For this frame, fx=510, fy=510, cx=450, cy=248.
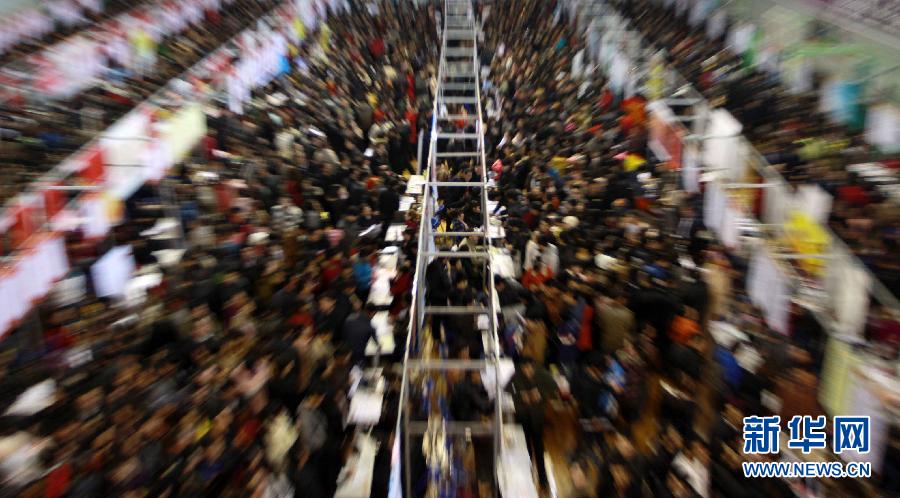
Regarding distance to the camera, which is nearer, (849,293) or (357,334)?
(849,293)

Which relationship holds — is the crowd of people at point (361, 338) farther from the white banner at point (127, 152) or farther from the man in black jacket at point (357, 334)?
the white banner at point (127, 152)

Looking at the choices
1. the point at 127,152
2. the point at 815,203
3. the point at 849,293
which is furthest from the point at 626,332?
the point at 127,152

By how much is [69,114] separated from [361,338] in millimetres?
6072

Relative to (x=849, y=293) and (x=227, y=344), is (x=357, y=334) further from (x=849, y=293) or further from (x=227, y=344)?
(x=849, y=293)

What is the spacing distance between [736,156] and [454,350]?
4.27m

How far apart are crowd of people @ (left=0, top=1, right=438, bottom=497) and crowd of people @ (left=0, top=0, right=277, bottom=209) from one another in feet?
4.54

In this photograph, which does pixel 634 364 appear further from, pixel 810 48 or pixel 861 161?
pixel 810 48

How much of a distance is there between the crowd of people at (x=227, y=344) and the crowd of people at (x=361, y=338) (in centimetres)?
2

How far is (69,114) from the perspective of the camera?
25.3 ft

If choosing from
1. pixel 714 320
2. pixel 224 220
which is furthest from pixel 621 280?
pixel 224 220

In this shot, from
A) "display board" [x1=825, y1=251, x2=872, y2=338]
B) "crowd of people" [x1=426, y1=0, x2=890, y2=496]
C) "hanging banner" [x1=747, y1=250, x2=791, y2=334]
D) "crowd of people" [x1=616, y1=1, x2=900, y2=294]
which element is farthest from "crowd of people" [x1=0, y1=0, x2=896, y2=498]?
"crowd of people" [x1=616, y1=1, x2=900, y2=294]

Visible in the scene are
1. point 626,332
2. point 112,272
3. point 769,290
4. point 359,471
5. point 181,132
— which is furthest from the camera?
point 181,132

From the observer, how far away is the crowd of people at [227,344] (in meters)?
3.78

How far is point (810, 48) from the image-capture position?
8531 millimetres
